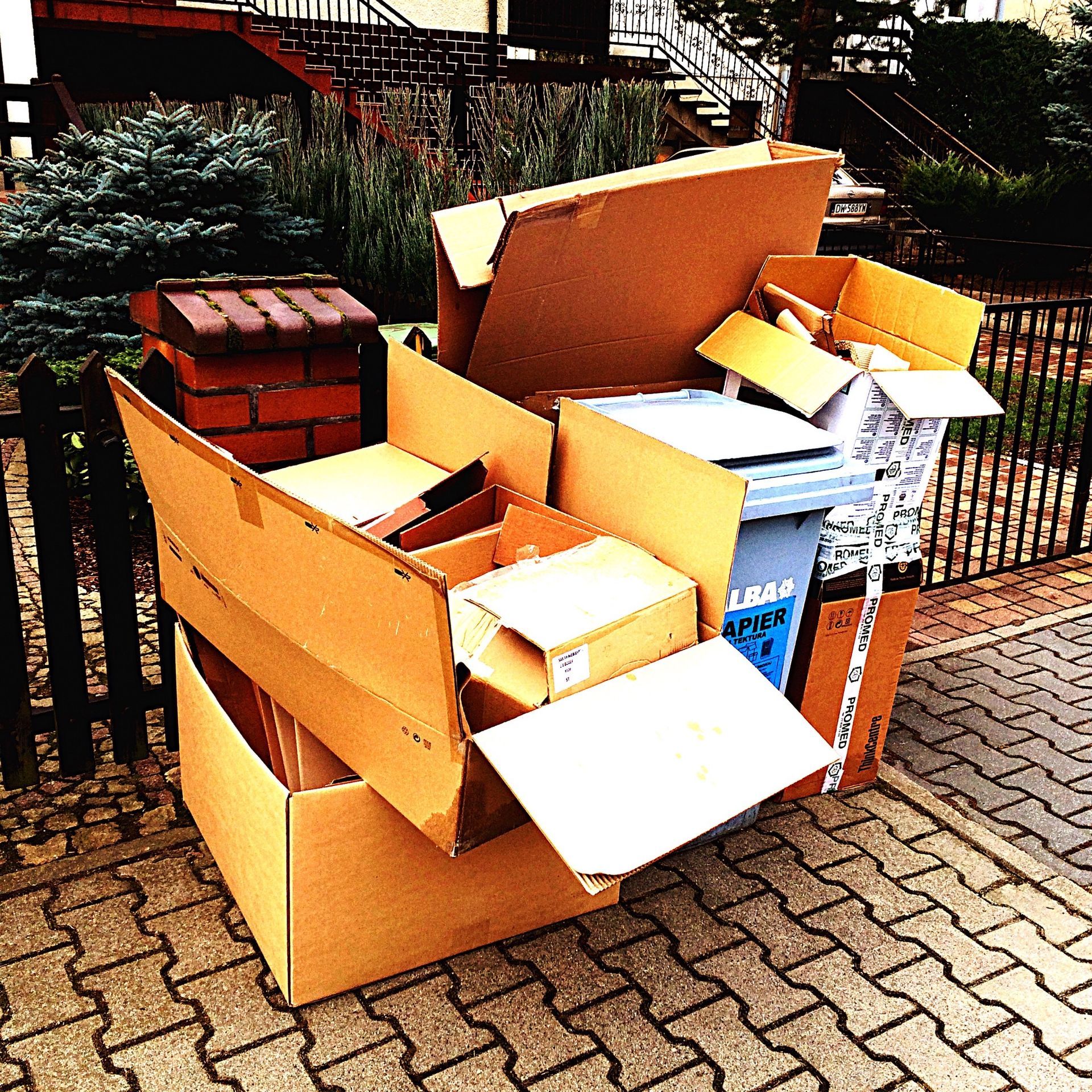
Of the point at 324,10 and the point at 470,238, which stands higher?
the point at 324,10

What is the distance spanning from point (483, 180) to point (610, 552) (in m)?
5.34

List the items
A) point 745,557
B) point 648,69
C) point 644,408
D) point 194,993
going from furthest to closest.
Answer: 1. point 648,69
2. point 644,408
3. point 745,557
4. point 194,993

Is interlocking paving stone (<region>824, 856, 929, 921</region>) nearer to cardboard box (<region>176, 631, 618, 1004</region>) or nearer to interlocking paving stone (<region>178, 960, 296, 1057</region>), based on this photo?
cardboard box (<region>176, 631, 618, 1004</region>)

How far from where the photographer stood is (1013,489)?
5.92 m

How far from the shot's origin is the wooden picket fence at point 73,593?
2.93 metres

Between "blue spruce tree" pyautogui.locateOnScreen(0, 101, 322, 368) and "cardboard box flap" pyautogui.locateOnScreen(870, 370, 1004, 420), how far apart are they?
13.3 ft

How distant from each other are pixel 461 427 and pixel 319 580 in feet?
3.16

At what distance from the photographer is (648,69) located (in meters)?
19.1

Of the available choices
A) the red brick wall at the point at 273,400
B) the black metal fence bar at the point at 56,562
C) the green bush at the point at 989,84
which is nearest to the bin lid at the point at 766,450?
the red brick wall at the point at 273,400

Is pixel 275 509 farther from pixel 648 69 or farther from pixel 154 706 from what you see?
pixel 648 69

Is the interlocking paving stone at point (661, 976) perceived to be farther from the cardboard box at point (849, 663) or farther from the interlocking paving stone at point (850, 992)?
the cardboard box at point (849, 663)

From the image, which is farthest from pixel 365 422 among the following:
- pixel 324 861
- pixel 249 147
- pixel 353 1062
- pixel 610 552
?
pixel 249 147

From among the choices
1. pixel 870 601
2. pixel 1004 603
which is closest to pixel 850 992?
pixel 870 601

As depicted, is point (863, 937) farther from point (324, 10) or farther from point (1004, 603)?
point (324, 10)
